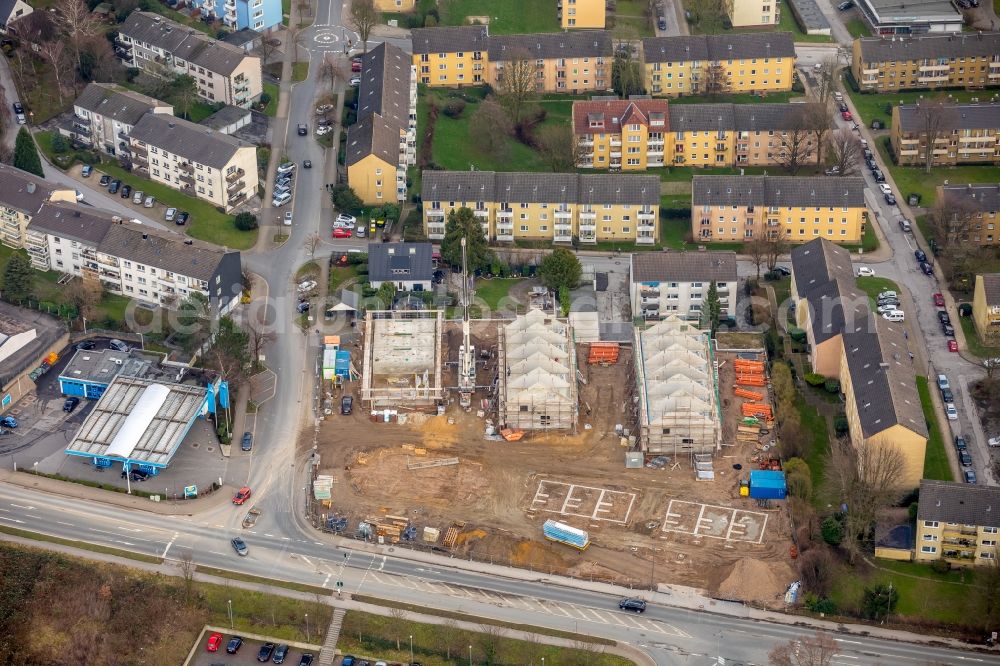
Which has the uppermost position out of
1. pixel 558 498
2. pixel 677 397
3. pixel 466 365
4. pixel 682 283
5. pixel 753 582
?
pixel 682 283

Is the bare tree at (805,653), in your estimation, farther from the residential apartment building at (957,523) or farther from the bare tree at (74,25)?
the bare tree at (74,25)

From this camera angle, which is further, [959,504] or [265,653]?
[959,504]

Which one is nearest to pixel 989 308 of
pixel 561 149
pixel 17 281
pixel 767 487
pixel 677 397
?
pixel 767 487

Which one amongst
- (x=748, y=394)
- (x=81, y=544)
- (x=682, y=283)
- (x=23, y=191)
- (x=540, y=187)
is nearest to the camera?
(x=81, y=544)

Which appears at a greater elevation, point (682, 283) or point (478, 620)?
point (682, 283)

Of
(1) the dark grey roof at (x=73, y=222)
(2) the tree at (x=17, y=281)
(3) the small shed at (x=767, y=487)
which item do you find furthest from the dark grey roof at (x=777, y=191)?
(2) the tree at (x=17, y=281)

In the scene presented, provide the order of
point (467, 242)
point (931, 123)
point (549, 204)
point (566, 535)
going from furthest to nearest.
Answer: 1. point (931, 123)
2. point (549, 204)
3. point (467, 242)
4. point (566, 535)

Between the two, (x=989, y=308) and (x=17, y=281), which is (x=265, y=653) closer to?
(x=17, y=281)

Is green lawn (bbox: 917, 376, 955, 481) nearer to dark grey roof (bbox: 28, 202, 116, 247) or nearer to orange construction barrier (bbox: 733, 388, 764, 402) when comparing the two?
orange construction barrier (bbox: 733, 388, 764, 402)
